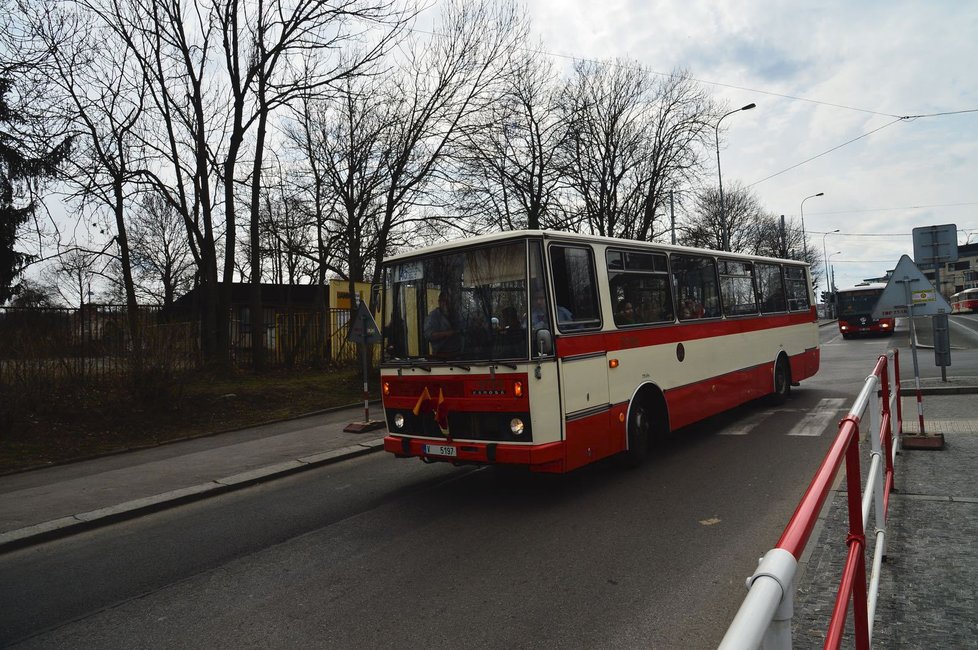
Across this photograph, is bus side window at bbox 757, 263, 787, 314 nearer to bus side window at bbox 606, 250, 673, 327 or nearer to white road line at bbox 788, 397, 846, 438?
white road line at bbox 788, 397, 846, 438

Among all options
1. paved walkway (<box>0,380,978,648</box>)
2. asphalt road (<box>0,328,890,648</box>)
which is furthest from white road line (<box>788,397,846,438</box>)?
asphalt road (<box>0,328,890,648</box>)

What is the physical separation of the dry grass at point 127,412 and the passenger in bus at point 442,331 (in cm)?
710

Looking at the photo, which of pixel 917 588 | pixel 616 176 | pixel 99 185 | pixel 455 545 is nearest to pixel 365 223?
pixel 99 185

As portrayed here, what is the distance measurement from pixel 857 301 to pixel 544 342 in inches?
1323

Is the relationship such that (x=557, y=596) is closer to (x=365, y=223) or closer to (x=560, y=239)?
(x=560, y=239)

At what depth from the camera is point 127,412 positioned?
41.1 ft

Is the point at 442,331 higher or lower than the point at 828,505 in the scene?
higher

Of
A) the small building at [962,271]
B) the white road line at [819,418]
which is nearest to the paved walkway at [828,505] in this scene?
the white road line at [819,418]

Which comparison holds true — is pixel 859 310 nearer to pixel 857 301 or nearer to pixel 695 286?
pixel 857 301

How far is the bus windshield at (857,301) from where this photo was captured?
3422 cm

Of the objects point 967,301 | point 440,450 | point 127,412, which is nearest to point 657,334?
point 440,450

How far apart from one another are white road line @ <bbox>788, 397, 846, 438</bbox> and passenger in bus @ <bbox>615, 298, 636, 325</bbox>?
357 cm

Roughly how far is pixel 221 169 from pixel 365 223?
191 inches

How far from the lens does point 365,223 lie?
2172cm
